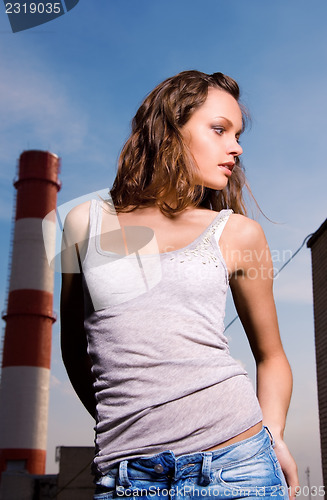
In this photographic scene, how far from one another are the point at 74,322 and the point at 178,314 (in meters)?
0.34

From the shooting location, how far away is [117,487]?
107 centimetres

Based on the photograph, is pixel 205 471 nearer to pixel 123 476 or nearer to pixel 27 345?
pixel 123 476

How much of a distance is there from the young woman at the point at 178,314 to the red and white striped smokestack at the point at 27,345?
1994 centimetres

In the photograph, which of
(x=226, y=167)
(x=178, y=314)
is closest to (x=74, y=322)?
(x=178, y=314)

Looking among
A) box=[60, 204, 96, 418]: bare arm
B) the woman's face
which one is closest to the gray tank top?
box=[60, 204, 96, 418]: bare arm

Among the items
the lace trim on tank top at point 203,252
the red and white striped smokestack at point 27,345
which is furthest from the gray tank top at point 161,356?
the red and white striped smokestack at point 27,345

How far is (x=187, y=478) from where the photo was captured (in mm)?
1068

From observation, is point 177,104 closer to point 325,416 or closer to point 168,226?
point 168,226

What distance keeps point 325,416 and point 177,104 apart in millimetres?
7633

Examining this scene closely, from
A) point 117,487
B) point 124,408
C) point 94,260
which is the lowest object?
point 117,487

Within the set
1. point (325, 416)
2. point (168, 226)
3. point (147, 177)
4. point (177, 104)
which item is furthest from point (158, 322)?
point (325, 416)

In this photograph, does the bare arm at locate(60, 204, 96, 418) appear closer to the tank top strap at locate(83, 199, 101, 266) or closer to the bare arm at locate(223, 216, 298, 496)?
the tank top strap at locate(83, 199, 101, 266)

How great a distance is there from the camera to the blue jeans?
41.9 inches

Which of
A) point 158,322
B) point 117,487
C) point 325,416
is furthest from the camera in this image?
point 325,416
